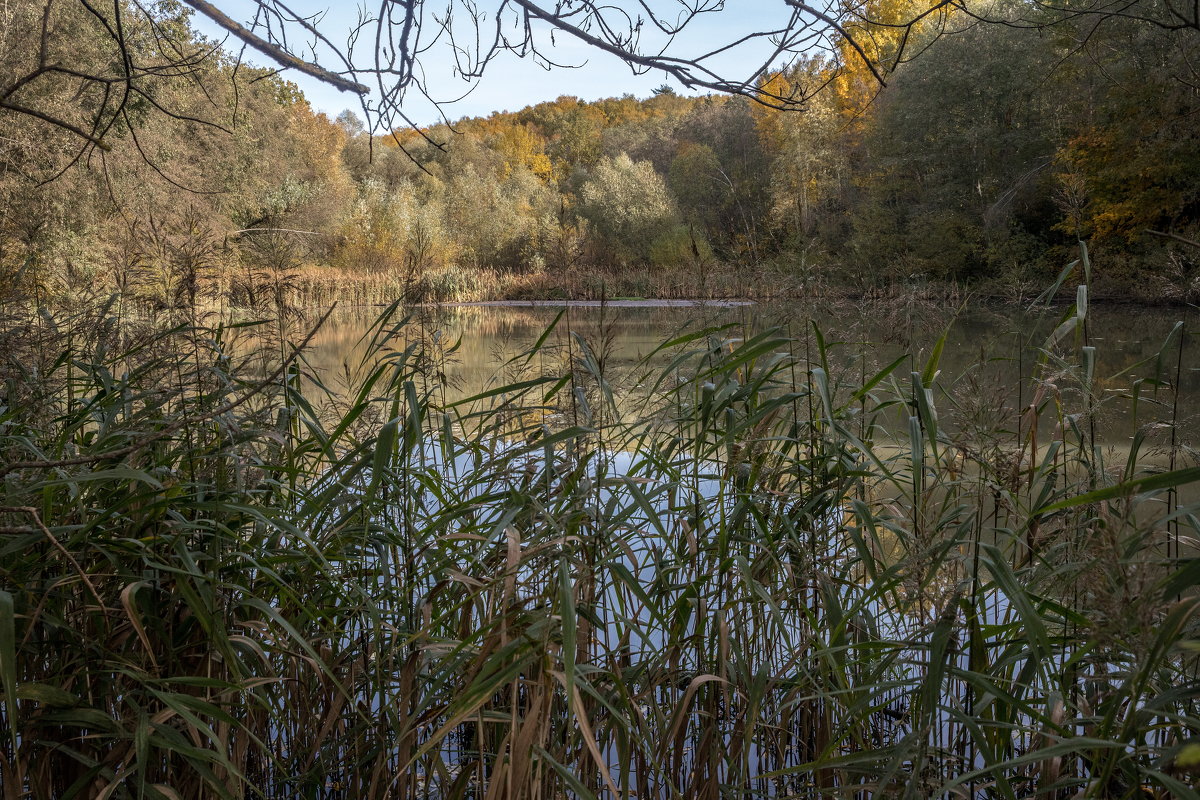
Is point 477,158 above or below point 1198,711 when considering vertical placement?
above

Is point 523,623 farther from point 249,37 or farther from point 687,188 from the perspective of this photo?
point 687,188

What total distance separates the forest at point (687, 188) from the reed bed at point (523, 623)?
17.9 inches

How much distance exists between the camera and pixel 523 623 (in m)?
1.46

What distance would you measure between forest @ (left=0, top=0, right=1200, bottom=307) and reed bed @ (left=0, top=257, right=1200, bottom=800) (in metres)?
0.45

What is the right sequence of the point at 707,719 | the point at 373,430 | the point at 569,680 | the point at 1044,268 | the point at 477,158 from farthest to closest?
1. the point at 477,158
2. the point at 1044,268
3. the point at 373,430
4. the point at 707,719
5. the point at 569,680

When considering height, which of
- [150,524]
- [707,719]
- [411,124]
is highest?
[411,124]

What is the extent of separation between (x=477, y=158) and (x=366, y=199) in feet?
28.6

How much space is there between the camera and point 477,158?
38625 millimetres

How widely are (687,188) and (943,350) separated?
24488 mm

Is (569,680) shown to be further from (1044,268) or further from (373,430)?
(1044,268)

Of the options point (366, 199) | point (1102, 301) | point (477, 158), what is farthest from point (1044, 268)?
point (477, 158)

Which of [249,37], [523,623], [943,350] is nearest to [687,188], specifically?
[943,350]

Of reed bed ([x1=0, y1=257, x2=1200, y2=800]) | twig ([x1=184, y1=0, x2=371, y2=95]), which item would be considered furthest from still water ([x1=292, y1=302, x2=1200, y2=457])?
twig ([x1=184, y1=0, x2=371, y2=95])

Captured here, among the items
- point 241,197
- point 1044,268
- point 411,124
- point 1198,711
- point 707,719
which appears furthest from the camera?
point 241,197
